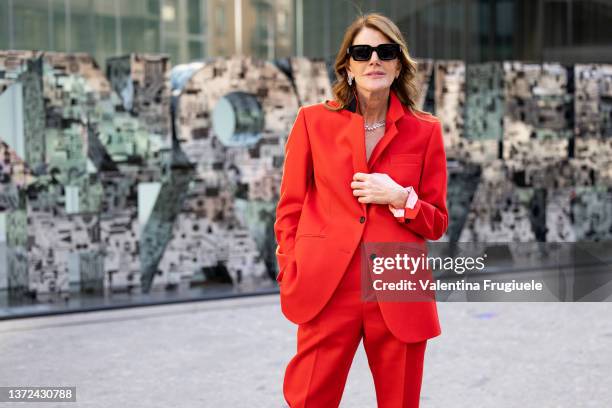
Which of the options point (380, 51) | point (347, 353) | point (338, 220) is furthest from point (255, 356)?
point (380, 51)

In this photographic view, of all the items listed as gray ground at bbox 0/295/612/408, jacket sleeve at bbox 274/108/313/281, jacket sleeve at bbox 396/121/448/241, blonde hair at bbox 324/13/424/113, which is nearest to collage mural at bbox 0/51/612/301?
gray ground at bbox 0/295/612/408

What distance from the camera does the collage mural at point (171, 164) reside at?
863 centimetres

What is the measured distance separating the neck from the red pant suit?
30 millimetres

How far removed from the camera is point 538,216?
11.3 metres

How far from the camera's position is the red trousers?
2.90 m

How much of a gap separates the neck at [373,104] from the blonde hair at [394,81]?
0.17 ft

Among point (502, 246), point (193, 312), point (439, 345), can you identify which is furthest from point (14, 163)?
point (502, 246)

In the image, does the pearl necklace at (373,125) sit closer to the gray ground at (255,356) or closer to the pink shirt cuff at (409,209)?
the pink shirt cuff at (409,209)

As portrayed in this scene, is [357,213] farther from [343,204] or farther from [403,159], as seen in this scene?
[403,159]

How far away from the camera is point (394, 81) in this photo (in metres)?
3.08

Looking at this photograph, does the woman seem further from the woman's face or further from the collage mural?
the collage mural

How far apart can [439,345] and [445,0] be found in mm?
11132

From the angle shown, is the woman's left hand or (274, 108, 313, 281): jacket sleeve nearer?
the woman's left hand

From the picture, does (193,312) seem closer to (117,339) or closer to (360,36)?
(117,339)
